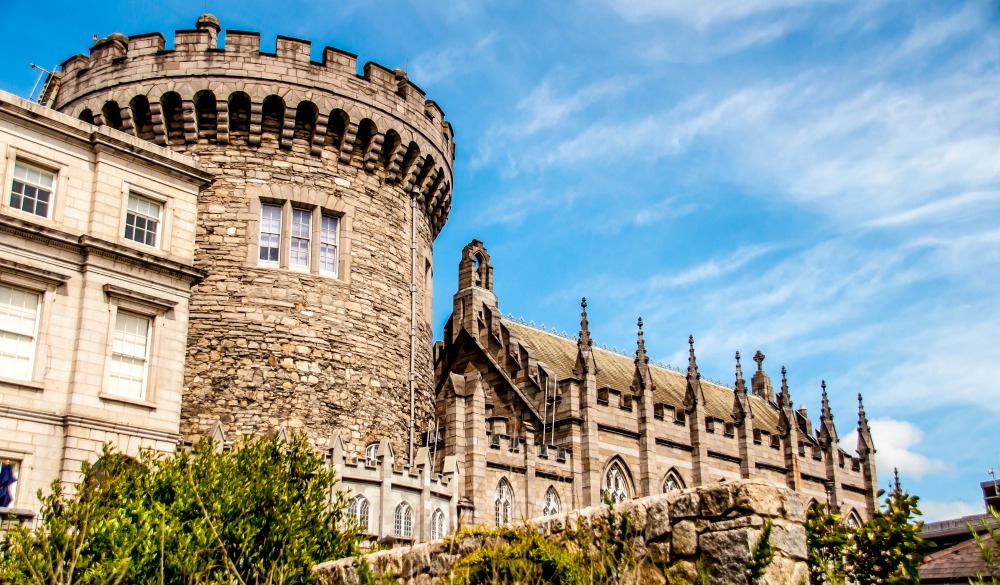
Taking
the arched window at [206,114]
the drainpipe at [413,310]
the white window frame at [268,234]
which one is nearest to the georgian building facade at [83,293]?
the white window frame at [268,234]

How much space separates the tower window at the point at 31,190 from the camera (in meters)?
20.5

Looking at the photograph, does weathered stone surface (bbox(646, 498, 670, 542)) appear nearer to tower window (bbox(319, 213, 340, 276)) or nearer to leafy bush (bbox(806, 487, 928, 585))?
leafy bush (bbox(806, 487, 928, 585))

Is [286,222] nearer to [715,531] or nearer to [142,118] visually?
[142,118]

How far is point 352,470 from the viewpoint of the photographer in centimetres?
2389

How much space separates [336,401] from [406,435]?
273cm

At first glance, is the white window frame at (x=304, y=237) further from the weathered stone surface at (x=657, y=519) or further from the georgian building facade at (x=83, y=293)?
the weathered stone surface at (x=657, y=519)

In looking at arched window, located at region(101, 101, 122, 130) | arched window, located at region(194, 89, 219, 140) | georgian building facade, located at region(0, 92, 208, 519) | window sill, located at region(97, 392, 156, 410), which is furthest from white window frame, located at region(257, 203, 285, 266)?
window sill, located at region(97, 392, 156, 410)

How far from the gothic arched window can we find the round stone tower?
1.98m

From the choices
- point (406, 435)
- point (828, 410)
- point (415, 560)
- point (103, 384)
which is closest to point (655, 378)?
point (828, 410)

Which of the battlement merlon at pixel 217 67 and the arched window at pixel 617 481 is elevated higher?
the battlement merlon at pixel 217 67

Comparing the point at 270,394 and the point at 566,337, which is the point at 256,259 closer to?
the point at 270,394

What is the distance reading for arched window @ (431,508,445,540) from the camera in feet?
85.6

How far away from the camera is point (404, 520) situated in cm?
2497

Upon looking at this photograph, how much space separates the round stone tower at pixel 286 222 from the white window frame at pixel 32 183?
5081 mm
